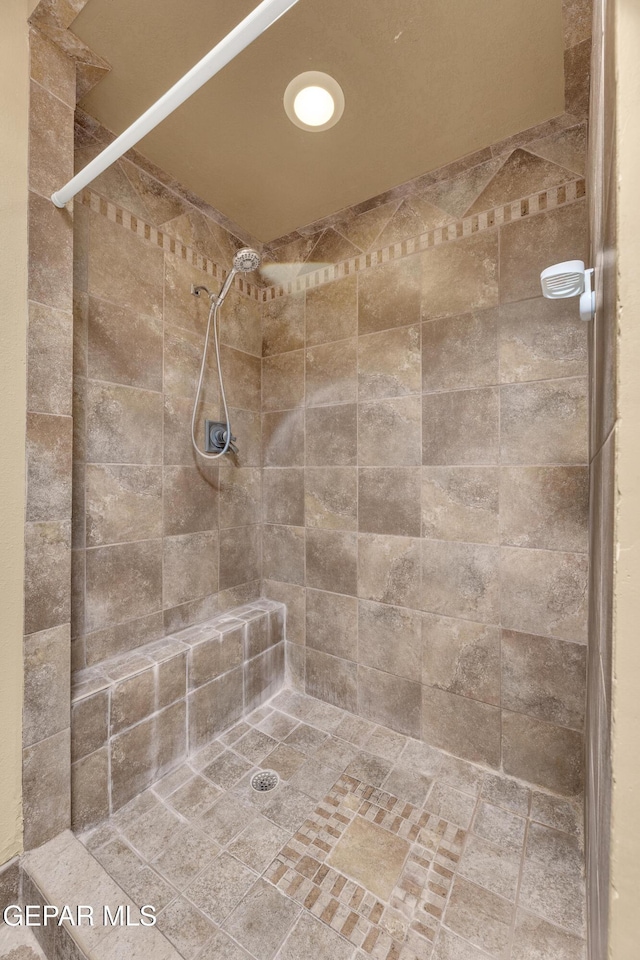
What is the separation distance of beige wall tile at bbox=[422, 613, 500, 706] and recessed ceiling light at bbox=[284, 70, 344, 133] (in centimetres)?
190

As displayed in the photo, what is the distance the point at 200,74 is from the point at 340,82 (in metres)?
0.74

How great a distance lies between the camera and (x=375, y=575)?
1.79m

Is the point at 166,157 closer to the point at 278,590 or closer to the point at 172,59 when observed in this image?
the point at 172,59

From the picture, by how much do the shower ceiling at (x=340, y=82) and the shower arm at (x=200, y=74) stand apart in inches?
17.3

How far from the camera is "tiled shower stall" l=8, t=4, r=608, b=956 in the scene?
1160 millimetres

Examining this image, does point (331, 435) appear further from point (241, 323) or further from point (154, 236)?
point (154, 236)

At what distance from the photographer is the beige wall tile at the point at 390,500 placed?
169cm

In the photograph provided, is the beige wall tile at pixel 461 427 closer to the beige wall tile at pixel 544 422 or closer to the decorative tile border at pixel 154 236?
the beige wall tile at pixel 544 422

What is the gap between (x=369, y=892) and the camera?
1078 mm

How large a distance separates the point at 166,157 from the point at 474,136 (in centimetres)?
120

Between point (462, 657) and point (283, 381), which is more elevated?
point (283, 381)

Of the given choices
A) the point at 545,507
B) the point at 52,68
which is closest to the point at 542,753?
the point at 545,507

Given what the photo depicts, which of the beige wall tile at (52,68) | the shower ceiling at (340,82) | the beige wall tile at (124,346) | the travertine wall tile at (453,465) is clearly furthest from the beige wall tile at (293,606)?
the beige wall tile at (52,68)

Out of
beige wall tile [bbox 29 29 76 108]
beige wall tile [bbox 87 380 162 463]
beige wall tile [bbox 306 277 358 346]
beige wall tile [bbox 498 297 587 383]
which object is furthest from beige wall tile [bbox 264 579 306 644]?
beige wall tile [bbox 29 29 76 108]
